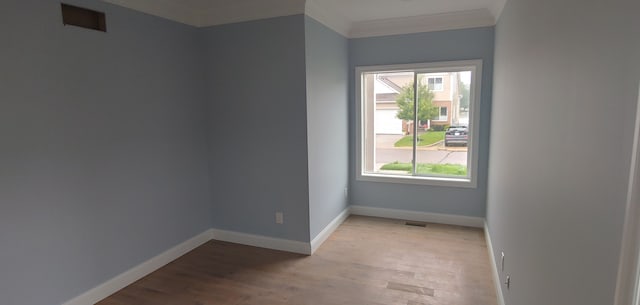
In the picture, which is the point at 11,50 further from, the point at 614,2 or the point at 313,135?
the point at 614,2

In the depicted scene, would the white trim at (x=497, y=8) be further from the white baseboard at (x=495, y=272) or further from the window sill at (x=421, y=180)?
the white baseboard at (x=495, y=272)

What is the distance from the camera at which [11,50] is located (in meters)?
2.04

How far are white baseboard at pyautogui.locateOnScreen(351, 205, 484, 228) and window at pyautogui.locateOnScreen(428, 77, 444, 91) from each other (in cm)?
159

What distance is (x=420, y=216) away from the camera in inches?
166

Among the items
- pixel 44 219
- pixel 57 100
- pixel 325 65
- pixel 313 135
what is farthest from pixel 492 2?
pixel 44 219

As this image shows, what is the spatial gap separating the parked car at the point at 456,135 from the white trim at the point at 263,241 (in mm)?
2179

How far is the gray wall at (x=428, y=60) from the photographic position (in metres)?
3.75

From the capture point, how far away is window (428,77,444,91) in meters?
4.06

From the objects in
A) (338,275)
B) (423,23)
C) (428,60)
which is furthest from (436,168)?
(338,275)

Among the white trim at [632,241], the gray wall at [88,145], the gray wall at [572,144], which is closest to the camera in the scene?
the white trim at [632,241]

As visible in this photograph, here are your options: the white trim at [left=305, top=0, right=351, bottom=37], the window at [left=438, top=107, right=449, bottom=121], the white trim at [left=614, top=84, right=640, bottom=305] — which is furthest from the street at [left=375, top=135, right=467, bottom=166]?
the white trim at [left=614, top=84, right=640, bottom=305]

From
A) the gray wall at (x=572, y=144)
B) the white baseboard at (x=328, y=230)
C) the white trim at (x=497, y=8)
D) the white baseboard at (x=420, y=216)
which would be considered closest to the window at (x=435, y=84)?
the white trim at (x=497, y=8)

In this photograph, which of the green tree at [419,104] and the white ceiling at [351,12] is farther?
the green tree at [419,104]

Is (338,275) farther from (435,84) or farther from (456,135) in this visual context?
(435,84)
